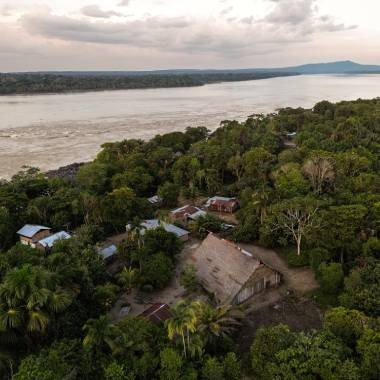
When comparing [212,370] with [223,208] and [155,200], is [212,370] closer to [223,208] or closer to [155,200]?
[223,208]

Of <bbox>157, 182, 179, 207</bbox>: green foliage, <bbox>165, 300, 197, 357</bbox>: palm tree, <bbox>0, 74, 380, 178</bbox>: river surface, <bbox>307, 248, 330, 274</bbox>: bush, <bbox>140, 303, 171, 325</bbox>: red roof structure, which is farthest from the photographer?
<bbox>0, 74, 380, 178</bbox>: river surface

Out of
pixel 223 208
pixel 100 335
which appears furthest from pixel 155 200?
pixel 100 335

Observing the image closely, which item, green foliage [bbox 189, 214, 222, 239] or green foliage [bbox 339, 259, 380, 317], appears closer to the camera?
green foliage [bbox 339, 259, 380, 317]

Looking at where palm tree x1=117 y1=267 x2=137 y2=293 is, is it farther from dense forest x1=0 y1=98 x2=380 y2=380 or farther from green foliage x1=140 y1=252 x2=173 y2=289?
green foliage x1=140 y1=252 x2=173 y2=289

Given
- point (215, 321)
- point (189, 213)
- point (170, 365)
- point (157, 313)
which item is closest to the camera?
point (170, 365)

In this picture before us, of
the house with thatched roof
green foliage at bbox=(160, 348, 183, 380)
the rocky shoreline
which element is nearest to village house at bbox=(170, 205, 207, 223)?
the house with thatched roof
